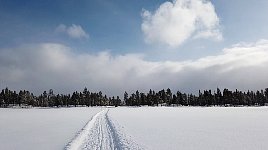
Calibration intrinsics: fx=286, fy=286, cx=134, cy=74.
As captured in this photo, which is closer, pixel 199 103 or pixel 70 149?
pixel 70 149

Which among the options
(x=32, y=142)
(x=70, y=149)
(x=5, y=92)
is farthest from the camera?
(x=5, y=92)

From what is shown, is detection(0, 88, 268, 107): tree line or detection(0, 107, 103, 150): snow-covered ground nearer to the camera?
detection(0, 107, 103, 150): snow-covered ground

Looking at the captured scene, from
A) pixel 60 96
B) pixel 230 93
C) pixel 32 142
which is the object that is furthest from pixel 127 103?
pixel 32 142

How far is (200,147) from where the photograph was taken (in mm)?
13352

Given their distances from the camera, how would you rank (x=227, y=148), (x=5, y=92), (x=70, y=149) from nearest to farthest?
(x=227, y=148) < (x=70, y=149) < (x=5, y=92)

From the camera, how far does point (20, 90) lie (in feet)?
626

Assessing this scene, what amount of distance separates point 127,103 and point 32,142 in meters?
180

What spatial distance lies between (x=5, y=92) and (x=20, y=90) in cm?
975

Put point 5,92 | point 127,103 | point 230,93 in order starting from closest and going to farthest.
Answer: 1. point 230,93
2. point 5,92
3. point 127,103

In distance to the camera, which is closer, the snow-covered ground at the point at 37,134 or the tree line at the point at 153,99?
the snow-covered ground at the point at 37,134

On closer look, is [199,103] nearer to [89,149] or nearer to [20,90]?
[20,90]

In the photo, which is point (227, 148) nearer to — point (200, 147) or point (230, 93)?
point (200, 147)

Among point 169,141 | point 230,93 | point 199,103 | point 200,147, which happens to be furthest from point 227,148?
point 199,103

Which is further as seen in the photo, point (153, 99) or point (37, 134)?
point (153, 99)
